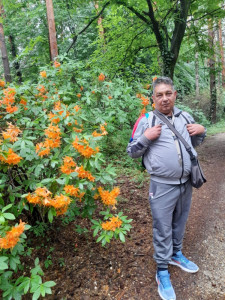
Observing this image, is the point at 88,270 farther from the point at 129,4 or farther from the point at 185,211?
the point at 129,4

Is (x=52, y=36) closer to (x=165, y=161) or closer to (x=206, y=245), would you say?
(x=165, y=161)

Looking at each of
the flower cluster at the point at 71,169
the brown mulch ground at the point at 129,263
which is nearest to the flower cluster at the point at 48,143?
the flower cluster at the point at 71,169

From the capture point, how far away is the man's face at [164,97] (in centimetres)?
209

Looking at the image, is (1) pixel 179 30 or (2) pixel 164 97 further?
(1) pixel 179 30

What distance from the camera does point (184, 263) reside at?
8.32 ft

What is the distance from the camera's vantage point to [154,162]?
81.5 inches

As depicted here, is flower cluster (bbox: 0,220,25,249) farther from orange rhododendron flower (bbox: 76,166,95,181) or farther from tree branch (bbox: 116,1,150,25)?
tree branch (bbox: 116,1,150,25)

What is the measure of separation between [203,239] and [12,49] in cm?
1492

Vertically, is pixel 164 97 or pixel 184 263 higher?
pixel 164 97

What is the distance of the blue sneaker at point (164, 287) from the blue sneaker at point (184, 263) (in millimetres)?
343

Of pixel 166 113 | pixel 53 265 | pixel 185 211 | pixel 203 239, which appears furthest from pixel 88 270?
pixel 166 113

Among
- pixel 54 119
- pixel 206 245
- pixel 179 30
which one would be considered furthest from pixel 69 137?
pixel 179 30

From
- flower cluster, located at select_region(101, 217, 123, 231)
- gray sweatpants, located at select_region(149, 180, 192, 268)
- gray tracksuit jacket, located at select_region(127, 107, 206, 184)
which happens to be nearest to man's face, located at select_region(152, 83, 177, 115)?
gray tracksuit jacket, located at select_region(127, 107, 206, 184)

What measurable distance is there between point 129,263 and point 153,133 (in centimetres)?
160
